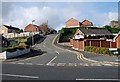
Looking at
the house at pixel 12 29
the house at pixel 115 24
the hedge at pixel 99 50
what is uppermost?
the house at pixel 115 24

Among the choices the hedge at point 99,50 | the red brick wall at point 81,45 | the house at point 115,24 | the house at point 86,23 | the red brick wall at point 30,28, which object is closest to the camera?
the hedge at point 99,50

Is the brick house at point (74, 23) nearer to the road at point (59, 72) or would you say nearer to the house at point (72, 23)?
the house at point (72, 23)

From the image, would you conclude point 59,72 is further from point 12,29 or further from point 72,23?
point 12,29

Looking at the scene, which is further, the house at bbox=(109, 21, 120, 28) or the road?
the house at bbox=(109, 21, 120, 28)

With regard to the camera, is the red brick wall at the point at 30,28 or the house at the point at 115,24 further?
the red brick wall at the point at 30,28

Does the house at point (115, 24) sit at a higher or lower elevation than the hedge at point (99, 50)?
higher

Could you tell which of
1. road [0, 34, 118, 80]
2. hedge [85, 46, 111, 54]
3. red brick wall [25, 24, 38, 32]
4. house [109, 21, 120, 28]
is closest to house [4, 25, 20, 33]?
red brick wall [25, 24, 38, 32]

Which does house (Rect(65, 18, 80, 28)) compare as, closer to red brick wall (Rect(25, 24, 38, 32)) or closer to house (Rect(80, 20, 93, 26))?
house (Rect(80, 20, 93, 26))

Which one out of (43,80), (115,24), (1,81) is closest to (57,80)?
(43,80)

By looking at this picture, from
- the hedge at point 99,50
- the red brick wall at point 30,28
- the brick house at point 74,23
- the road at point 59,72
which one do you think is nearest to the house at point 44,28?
the red brick wall at point 30,28

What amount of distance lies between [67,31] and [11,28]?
39531 millimetres

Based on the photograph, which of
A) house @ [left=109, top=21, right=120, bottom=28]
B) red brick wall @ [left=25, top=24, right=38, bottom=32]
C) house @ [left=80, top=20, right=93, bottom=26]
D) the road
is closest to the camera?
the road

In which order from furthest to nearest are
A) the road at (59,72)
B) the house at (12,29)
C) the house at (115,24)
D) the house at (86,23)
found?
the house at (86,23) < the house at (12,29) < the house at (115,24) < the road at (59,72)

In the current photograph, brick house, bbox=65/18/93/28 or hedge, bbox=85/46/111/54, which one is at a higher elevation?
brick house, bbox=65/18/93/28
